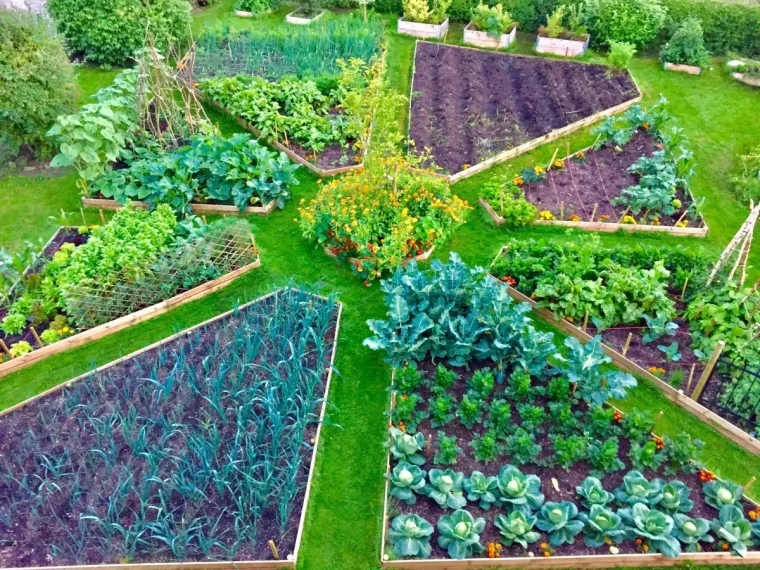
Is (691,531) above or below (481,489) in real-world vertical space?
above

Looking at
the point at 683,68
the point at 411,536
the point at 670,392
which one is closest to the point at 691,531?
the point at 670,392

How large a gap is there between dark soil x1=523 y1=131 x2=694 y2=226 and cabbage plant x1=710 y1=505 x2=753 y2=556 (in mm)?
4879

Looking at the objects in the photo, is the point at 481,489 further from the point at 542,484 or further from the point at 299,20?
the point at 299,20

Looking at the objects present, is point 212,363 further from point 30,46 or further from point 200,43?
point 200,43

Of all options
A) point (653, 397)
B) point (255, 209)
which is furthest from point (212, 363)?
point (653, 397)

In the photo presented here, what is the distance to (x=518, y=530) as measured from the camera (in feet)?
18.0

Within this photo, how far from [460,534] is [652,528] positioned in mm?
Result: 1813

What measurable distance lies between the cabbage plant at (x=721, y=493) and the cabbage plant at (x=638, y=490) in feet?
1.51

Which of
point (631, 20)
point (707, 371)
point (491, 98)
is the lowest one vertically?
point (707, 371)

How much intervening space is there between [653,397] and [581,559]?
2402 mm

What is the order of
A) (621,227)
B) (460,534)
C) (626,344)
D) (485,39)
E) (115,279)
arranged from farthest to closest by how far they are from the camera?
1. (485,39)
2. (621,227)
3. (115,279)
4. (626,344)
5. (460,534)

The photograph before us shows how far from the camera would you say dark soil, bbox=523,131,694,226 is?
9.59m

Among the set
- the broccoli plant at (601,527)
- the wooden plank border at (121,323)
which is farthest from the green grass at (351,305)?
the broccoli plant at (601,527)

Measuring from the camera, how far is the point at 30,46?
31.8 feet
